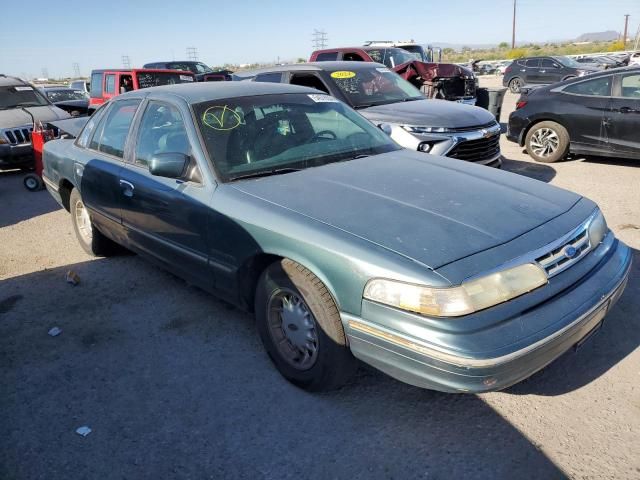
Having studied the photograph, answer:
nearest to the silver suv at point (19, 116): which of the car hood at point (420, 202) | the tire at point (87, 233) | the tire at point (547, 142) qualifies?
the tire at point (87, 233)

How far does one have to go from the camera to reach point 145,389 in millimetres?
2941

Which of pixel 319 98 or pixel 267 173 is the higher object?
pixel 319 98

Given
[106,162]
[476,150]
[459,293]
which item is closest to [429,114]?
[476,150]

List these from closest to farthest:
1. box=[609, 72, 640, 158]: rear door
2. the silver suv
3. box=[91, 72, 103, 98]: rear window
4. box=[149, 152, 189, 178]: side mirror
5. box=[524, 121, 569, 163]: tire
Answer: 1. box=[149, 152, 189, 178]: side mirror
2. box=[609, 72, 640, 158]: rear door
3. box=[524, 121, 569, 163]: tire
4. the silver suv
5. box=[91, 72, 103, 98]: rear window

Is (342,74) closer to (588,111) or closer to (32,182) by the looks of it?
(588,111)

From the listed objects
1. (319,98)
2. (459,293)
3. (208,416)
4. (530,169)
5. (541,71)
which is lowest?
(208,416)

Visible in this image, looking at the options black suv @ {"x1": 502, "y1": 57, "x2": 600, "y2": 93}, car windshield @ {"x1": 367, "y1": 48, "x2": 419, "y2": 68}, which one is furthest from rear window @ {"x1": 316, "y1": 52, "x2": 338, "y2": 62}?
black suv @ {"x1": 502, "y1": 57, "x2": 600, "y2": 93}

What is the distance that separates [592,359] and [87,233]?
14.8ft

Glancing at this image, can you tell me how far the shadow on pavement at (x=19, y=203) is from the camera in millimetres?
6816

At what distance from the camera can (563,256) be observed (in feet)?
8.09

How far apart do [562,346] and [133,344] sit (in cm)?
263

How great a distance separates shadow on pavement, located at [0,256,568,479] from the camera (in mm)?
2330

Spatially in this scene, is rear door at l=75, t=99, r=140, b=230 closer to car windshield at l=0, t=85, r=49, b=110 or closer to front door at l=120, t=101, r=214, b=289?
front door at l=120, t=101, r=214, b=289

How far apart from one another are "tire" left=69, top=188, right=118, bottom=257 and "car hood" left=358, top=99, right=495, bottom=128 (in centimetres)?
352
